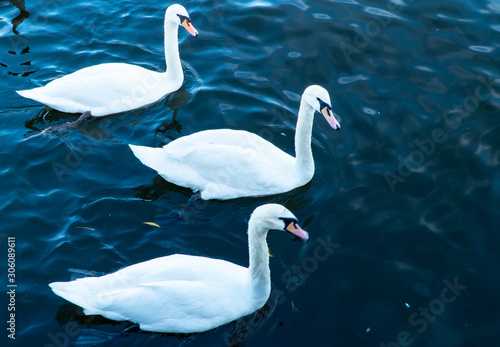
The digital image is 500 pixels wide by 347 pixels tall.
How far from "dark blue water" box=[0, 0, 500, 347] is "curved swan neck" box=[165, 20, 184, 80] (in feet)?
1.25

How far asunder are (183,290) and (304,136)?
294 cm

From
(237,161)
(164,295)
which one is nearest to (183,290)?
(164,295)

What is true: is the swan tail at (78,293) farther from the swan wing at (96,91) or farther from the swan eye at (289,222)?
the swan wing at (96,91)

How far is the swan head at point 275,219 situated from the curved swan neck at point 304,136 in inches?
78.7

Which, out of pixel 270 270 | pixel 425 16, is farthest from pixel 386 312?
pixel 425 16

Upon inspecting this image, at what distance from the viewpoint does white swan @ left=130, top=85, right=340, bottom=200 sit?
801cm

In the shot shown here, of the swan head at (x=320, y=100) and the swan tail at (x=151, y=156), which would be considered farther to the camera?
the swan tail at (x=151, y=156)

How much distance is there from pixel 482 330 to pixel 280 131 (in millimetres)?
4277

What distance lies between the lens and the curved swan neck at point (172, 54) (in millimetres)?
10094

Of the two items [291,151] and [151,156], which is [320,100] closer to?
[291,151]

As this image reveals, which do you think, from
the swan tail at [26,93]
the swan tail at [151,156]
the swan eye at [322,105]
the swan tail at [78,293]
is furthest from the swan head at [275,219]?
the swan tail at [26,93]

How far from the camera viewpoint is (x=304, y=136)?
816cm

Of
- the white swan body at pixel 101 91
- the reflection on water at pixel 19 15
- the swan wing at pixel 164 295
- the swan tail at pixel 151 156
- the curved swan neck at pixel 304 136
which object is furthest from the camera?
the reflection on water at pixel 19 15

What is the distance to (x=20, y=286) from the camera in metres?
6.98
